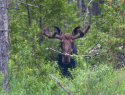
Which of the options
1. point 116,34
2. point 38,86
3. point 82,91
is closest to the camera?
point 82,91

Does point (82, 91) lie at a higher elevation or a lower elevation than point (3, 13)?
lower

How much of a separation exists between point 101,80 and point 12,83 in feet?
9.35

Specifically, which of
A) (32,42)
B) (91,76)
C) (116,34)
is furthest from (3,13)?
(116,34)

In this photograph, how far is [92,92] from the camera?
4.16 meters

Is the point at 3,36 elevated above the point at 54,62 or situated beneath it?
elevated above

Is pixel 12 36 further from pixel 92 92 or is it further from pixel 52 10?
pixel 92 92

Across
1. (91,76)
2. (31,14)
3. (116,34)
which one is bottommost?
(91,76)

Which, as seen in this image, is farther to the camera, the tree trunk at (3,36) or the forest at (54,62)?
the tree trunk at (3,36)

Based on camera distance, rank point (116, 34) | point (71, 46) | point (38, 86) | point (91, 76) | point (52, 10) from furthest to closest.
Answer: point (52, 10), point (71, 46), point (116, 34), point (38, 86), point (91, 76)

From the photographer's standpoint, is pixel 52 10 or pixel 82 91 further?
pixel 52 10

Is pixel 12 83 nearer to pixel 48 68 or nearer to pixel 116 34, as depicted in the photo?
pixel 48 68

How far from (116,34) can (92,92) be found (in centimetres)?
325

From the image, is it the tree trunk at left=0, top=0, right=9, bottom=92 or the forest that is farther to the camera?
the tree trunk at left=0, top=0, right=9, bottom=92

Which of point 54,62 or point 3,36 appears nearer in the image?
point 3,36
